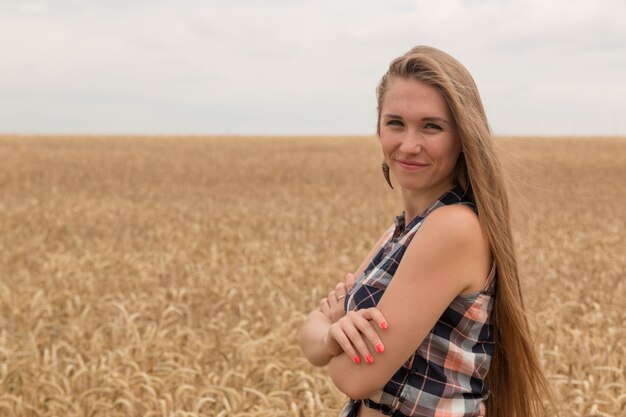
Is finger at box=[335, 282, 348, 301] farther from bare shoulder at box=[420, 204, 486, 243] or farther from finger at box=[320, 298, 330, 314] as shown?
bare shoulder at box=[420, 204, 486, 243]

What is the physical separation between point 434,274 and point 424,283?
3 cm

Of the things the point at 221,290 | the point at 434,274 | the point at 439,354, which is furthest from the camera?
the point at 221,290

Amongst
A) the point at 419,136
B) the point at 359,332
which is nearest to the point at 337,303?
the point at 359,332

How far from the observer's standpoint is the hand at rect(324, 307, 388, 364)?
1.84 m

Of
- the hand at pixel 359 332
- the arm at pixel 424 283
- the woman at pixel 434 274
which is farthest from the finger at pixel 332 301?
the arm at pixel 424 283

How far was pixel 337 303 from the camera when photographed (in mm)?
2289

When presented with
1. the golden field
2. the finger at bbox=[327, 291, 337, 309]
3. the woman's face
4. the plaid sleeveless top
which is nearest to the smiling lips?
the woman's face

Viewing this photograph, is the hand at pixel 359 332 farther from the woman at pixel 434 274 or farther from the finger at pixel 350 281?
the finger at pixel 350 281

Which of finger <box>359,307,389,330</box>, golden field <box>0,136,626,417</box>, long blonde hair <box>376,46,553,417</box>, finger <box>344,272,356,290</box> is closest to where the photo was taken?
finger <box>359,307,389,330</box>

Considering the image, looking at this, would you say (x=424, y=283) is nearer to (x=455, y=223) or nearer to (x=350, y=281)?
(x=455, y=223)

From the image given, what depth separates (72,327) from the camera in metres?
5.90

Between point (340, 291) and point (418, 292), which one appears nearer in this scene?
point (418, 292)

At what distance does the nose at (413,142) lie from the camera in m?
1.98

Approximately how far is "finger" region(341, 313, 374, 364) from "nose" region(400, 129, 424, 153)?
460 millimetres
